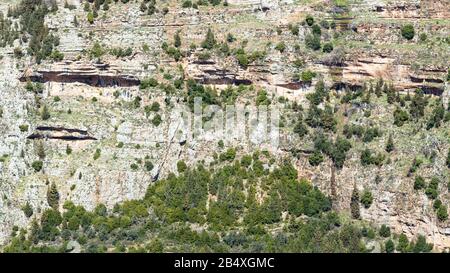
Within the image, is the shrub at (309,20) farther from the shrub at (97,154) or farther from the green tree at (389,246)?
Result: the green tree at (389,246)

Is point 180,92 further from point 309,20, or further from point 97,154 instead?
point 309,20

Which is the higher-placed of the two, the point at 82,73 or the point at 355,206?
the point at 82,73

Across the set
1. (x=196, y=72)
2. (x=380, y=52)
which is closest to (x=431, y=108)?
(x=380, y=52)

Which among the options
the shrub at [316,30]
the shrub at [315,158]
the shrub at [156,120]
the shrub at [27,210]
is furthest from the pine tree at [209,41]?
the shrub at [27,210]

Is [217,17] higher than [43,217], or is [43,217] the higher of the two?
[217,17]

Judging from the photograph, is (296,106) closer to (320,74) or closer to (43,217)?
(320,74)

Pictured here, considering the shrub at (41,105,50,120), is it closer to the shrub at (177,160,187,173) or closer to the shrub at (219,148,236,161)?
the shrub at (177,160,187,173)

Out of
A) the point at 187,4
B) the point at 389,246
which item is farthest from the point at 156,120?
the point at 389,246
